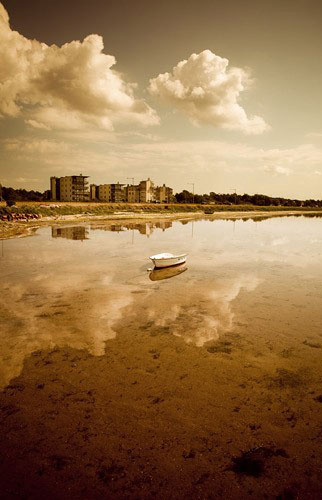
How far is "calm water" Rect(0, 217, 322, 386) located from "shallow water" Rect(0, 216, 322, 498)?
0.25 ft

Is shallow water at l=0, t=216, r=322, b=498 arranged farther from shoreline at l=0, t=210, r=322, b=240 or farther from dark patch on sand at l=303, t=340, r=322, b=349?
A: shoreline at l=0, t=210, r=322, b=240

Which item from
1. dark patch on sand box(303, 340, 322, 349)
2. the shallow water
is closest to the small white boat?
the shallow water

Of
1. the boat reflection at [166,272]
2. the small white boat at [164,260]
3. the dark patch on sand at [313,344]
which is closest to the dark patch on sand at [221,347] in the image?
the dark patch on sand at [313,344]

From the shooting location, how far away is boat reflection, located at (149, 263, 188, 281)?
832 inches

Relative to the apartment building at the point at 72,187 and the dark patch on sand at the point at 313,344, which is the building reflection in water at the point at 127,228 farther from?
the apartment building at the point at 72,187

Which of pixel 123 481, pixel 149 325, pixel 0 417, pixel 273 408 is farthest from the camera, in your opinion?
pixel 149 325

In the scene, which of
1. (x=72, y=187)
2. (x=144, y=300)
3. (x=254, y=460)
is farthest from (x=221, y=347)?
(x=72, y=187)

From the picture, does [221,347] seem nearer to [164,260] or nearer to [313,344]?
[313,344]

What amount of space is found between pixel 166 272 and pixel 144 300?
21.0 feet

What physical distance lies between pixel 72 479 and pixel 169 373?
4146 mm

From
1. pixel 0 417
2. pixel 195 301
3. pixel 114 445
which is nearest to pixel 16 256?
pixel 195 301

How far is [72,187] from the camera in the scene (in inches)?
6663

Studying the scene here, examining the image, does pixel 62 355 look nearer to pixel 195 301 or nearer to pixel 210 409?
pixel 210 409

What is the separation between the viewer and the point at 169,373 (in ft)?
30.8
